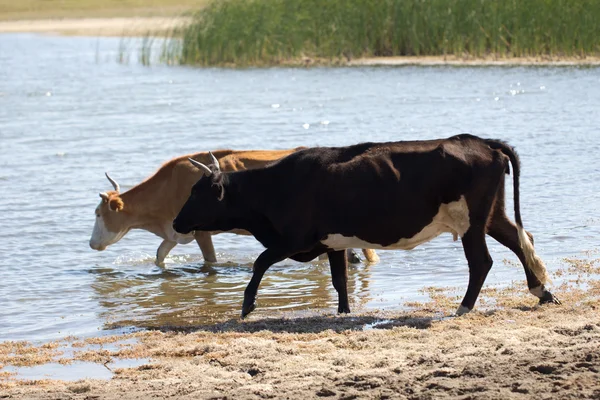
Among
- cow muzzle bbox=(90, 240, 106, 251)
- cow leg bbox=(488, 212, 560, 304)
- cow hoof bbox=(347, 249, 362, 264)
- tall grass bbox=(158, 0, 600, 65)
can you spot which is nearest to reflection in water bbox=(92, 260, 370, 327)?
cow hoof bbox=(347, 249, 362, 264)

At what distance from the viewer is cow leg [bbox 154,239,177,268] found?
1181 centimetres

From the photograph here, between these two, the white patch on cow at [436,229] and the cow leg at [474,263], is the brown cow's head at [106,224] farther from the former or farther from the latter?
the cow leg at [474,263]

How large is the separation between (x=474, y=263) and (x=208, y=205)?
7.19ft

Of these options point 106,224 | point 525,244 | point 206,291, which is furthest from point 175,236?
point 525,244

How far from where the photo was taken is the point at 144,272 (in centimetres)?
1151

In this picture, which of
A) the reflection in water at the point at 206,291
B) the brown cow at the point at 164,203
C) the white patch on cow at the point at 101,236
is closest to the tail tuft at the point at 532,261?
the reflection in water at the point at 206,291

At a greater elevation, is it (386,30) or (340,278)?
(386,30)

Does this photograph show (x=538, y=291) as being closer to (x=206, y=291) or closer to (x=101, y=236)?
(x=206, y=291)

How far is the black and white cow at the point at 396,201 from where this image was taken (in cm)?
820

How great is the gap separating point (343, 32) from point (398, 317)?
25.7 m

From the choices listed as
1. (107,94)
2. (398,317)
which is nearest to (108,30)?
(107,94)

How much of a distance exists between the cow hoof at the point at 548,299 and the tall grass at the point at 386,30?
2205cm

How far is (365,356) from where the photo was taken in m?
6.69

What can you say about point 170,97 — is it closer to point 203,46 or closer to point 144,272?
point 203,46
